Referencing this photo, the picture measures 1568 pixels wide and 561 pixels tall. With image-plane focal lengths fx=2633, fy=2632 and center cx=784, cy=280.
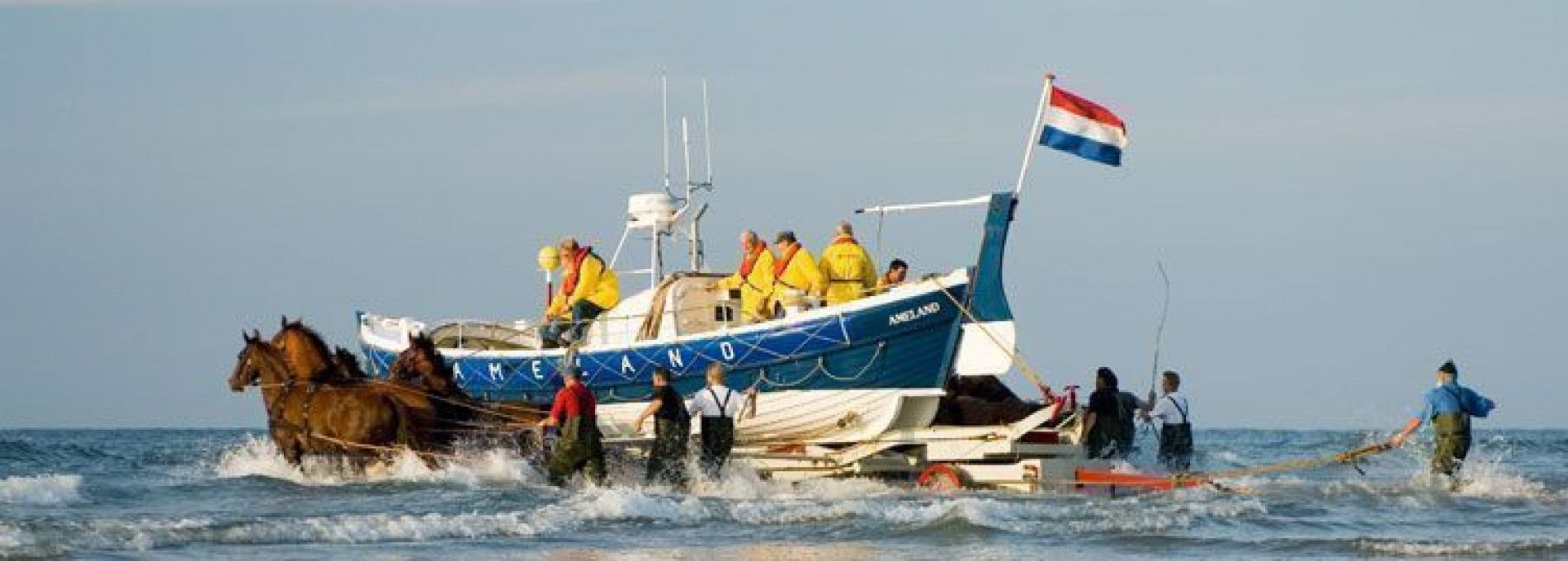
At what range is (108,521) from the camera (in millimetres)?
21406

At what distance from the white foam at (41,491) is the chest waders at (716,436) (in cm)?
619

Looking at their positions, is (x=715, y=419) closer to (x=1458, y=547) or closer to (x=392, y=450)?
(x=392, y=450)

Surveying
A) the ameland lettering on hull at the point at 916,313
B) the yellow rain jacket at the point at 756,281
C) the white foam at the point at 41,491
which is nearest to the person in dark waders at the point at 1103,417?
the ameland lettering on hull at the point at 916,313

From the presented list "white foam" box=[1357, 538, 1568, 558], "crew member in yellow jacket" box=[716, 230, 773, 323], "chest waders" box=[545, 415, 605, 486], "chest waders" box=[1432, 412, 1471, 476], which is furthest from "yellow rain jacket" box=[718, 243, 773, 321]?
"white foam" box=[1357, 538, 1568, 558]

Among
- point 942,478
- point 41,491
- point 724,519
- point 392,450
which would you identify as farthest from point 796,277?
point 41,491

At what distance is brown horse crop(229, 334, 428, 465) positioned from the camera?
27.1 metres

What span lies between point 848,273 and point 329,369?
222 inches

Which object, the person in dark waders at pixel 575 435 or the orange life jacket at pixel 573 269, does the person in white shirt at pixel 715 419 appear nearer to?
the person in dark waders at pixel 575 435

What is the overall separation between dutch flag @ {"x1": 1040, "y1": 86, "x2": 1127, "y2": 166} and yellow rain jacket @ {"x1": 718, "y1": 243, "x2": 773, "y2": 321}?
3257 millimetres

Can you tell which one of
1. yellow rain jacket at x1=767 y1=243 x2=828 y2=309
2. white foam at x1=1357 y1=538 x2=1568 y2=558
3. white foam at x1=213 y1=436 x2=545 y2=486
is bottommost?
white foam at x1=1357 y1=538 x2=1568 y2=558

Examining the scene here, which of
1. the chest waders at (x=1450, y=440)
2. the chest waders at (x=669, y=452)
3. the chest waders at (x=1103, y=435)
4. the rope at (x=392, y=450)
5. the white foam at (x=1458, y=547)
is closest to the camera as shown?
the white foam at (x=1458, y=547)

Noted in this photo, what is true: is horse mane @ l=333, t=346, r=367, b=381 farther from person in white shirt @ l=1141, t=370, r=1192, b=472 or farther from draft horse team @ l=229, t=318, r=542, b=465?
person in white shirt @ l=1141, t=370, r=1192, b=472

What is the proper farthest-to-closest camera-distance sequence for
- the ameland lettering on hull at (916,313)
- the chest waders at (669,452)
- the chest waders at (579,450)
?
the ameland lettering on hull at (916,313), the chest waders at (669,452), the chest waders at (579,450)

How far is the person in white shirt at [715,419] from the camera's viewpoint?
2453 centimetres
